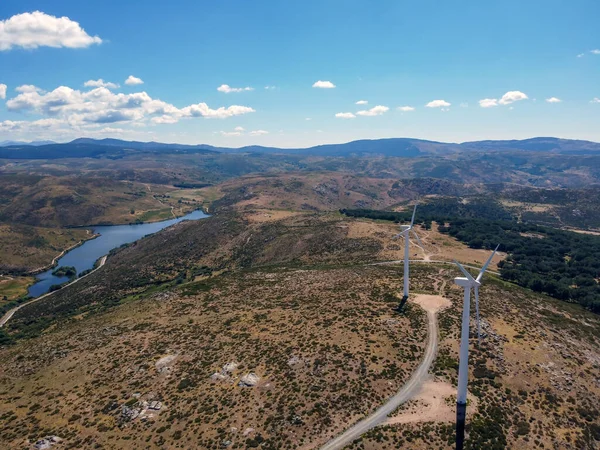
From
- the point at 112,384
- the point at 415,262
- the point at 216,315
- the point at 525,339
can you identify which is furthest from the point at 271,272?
the point at 525,339

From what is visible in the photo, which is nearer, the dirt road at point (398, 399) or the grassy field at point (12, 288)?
the dirt road at point (398, 399)

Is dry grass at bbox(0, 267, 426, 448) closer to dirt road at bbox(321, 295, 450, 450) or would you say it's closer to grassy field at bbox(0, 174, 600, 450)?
grassy field at bbox(0, 174, 600, 450)

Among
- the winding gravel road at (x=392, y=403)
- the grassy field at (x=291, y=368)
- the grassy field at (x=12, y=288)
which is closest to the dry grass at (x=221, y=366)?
the grassy field at (x=291, y=368)

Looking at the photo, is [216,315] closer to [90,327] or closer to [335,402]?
[90,327]

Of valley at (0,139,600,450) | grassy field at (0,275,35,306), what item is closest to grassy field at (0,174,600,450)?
valley at (0,139,600,450)

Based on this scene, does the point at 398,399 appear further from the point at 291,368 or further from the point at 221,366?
the point at 221,366

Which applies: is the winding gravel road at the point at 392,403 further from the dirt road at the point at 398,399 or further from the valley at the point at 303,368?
the valley at the point at 303,368

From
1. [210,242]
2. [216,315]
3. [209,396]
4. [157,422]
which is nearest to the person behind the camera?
[157,422]

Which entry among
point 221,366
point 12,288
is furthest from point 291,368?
point 12,288
